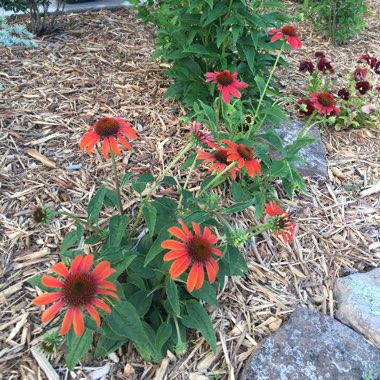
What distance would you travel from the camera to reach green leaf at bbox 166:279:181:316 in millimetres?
1277

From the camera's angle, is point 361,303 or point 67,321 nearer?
point 67,321

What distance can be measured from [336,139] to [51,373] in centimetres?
208


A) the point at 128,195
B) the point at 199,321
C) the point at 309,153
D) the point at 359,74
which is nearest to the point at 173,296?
the point at 199,321

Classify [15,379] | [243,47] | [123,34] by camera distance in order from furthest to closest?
[123,34], [243,47], [15,379]

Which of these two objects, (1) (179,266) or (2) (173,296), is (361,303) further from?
(1) (179,266)

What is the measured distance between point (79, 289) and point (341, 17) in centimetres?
368

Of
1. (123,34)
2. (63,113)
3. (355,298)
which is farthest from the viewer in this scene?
(123,34)

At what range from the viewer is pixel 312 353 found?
1.51 meters

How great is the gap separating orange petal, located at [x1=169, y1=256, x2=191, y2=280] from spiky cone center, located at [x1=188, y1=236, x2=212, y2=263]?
0.07ft

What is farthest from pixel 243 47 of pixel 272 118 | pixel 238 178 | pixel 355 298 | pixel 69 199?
pixel 355 298

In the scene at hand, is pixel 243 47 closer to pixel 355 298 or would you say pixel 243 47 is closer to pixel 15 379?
pixel 355 298

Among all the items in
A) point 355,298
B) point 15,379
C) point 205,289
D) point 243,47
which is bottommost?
point 355,298

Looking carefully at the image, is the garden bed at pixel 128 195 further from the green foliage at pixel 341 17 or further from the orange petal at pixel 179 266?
the green foliage at pixel 341 17

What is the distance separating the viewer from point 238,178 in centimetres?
212
